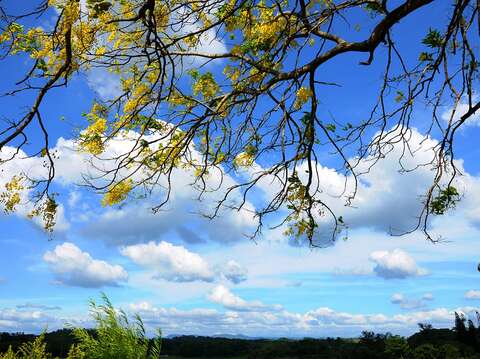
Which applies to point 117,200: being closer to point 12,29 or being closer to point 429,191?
point 12,29

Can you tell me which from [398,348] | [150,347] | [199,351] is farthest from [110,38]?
[199,351]

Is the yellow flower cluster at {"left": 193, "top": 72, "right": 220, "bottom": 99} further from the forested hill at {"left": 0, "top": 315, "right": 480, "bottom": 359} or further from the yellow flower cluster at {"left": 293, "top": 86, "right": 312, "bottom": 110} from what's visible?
the forested hill at {"left": 0, "top": 315, "right": 480, "bottom": 359}

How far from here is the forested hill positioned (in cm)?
707

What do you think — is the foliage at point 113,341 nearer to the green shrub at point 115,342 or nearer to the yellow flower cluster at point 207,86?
the green shrub at point 115,342

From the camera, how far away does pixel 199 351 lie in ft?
115

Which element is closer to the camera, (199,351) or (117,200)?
(117,200)

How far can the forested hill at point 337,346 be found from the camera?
23.2ft

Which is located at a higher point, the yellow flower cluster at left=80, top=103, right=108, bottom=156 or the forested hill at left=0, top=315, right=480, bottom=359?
the yellow flower cluster at left=80, top=103, right=108, bottom=156

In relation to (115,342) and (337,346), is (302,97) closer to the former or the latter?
(115,342)

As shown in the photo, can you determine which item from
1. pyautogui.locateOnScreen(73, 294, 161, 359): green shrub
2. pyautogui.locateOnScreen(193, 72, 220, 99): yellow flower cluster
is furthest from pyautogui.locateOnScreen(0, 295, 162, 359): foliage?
pyautogui.locateOnScreen(193, 72, 220, 99): yellow flower cluster

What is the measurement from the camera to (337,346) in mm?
24094

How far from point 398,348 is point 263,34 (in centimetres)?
465

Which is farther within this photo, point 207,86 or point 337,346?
point 337,346

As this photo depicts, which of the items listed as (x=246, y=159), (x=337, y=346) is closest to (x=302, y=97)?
(x=246, y=159)
